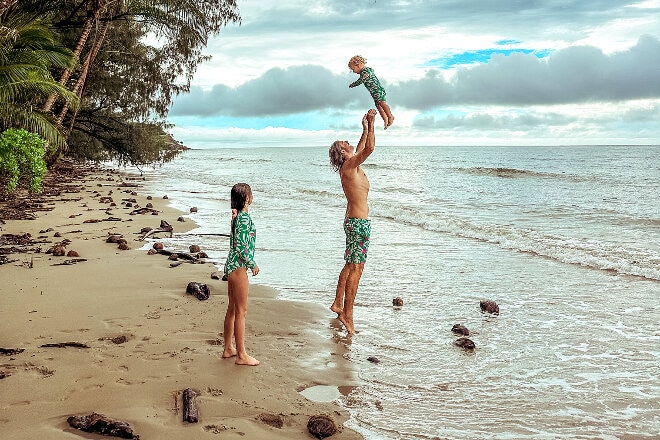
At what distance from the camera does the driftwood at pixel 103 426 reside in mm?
3549

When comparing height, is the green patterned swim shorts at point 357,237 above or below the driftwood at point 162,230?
above

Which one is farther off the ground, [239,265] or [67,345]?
[239,265]

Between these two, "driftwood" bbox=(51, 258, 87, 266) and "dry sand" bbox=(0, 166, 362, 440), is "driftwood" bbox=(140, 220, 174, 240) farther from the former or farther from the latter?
"dry sand" bbox=(0, 166, 362, 440)

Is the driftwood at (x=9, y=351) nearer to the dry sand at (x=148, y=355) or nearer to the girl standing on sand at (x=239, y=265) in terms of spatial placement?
the dry sand at (x=148, y=355)

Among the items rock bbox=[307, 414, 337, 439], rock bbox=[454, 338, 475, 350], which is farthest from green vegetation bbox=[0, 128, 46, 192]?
rock bbox=[307, 414, 337, 439]

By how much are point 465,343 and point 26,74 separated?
13728 millimetres

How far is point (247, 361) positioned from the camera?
4930mm

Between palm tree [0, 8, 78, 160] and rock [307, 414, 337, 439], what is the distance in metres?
12.0

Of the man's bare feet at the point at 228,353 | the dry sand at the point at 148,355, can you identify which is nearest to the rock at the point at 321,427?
the dry sand at the point at 148,355

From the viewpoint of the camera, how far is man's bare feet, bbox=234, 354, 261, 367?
16.1 feet

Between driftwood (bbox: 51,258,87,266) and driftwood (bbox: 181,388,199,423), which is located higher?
driftwood (bbox: 51,258,87,266)

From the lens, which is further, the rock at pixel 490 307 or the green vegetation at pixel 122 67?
the green vegetation at pixel 122 67

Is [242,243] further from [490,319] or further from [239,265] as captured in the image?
[490,319]

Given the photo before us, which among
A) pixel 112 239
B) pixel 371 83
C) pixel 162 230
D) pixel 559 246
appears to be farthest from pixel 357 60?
pixel 559 246
